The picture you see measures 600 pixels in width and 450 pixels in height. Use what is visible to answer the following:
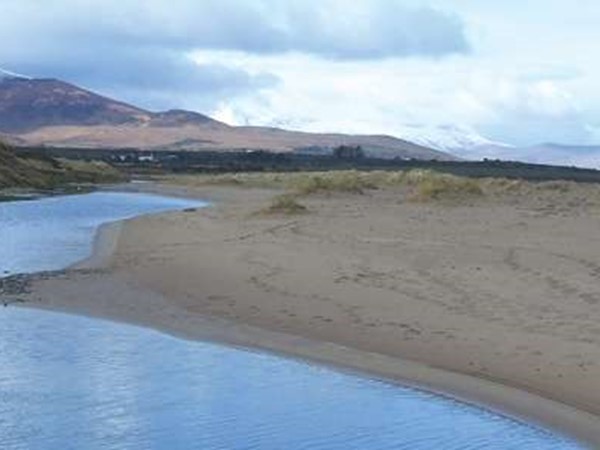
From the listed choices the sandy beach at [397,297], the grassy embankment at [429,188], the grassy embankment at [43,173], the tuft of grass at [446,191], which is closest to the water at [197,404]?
the sandy beach at [397,297]

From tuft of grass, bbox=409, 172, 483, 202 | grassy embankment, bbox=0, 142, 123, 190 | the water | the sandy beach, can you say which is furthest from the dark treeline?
the water

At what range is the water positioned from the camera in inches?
388

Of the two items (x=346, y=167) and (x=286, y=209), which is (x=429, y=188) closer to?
(x=286, y=209)

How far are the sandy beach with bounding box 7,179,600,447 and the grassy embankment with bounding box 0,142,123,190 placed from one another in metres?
46.6

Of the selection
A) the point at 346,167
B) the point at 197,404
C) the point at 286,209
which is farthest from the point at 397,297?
the point at 346,167

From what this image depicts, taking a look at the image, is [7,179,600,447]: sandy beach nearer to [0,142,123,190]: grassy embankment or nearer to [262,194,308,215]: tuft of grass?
[262,194,308,215]: tuft of grass

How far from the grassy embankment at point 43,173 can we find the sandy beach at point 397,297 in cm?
4660

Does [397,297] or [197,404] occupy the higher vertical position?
[397,297]

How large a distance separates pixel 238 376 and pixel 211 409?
1699 millimetres

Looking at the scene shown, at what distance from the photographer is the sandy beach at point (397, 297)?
12242 millimetres

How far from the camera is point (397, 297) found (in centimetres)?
1723

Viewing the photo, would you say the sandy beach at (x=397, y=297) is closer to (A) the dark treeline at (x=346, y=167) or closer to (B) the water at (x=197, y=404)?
(B) the water at (x=197, y=404)

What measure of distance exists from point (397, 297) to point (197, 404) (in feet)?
21.7

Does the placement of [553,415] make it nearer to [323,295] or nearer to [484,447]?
[484,447]
